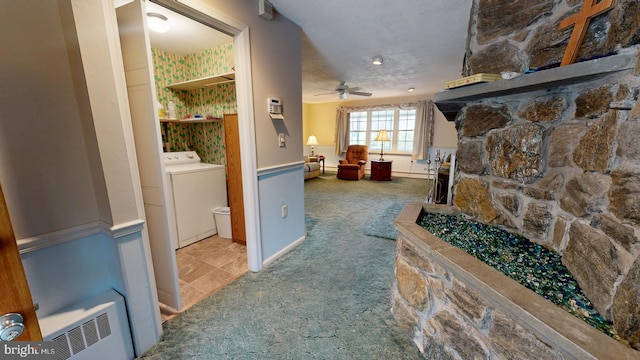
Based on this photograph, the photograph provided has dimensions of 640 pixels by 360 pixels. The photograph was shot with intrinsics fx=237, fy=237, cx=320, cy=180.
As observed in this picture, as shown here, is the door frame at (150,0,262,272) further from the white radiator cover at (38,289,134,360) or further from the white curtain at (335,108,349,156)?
the white curtain at (335,108,349,156)

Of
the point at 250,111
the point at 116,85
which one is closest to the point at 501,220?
the point at 250,111

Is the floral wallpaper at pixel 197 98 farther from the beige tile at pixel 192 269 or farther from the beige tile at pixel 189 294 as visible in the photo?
the beige tile at pixel 189 294

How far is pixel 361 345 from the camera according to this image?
1.40m

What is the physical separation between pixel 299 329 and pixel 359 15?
8.11ft

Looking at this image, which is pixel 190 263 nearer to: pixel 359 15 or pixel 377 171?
pixel 359 15

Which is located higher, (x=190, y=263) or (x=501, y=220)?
(x=501, y=220)

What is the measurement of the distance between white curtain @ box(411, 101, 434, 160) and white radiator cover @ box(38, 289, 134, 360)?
6670 mm

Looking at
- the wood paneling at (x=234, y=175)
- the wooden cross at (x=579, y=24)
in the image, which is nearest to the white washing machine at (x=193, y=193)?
the wood paneling at (x=234, y=175)

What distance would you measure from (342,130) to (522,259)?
6.61m

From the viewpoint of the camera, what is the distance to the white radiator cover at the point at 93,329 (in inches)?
41.9

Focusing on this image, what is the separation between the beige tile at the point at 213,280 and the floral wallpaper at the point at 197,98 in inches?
57.3

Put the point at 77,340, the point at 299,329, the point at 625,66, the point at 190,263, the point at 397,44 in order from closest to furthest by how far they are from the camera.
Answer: the point at 625,66 < the point at 77,340 < the point at 299,329 < the point at 190,263 < the point at 397,44

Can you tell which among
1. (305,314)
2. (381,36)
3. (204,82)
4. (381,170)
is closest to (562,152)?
(305,314)

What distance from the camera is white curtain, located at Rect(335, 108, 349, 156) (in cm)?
745
